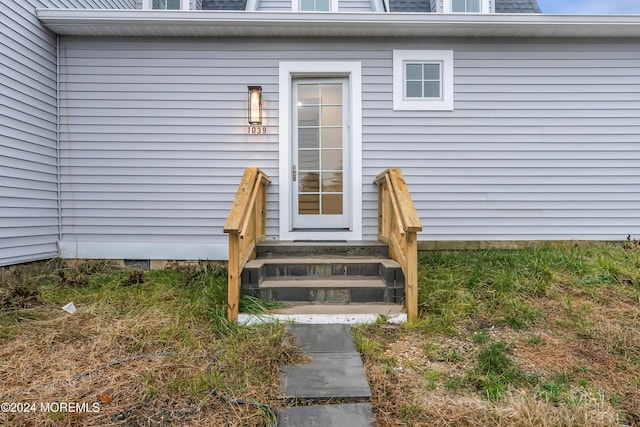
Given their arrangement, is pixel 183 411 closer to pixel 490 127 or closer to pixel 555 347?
pixel 555 347

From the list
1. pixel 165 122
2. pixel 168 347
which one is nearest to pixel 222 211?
pixel 165 122

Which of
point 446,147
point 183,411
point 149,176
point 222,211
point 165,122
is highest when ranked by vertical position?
point 165,122

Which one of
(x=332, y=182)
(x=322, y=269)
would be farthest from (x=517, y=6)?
(x=322, y=269)

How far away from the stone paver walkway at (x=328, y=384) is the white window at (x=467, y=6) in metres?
5.09

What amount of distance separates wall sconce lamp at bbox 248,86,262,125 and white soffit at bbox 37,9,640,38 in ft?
2.22

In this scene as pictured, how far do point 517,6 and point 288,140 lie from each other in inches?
171

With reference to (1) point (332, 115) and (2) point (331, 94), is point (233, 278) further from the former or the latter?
(2) point (331, 94)

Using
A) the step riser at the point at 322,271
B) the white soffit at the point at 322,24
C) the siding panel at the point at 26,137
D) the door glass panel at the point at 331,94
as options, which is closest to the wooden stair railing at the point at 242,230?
the step riser at the point at 322,271

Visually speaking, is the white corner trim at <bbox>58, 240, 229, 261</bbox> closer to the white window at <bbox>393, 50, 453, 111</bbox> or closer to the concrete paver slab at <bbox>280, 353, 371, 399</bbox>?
the concrete paver slab at <bbox>280, 353, 371, 399</bbox>

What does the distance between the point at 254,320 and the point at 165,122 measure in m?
2.89

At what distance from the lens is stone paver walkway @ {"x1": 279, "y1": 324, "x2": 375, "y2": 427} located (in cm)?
186

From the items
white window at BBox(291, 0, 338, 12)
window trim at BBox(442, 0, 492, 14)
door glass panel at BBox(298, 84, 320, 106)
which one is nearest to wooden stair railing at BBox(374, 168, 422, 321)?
door glass panel at BBox(298, 84, 320, 106)

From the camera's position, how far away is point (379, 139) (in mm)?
4578

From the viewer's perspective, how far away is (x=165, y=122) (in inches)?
179
